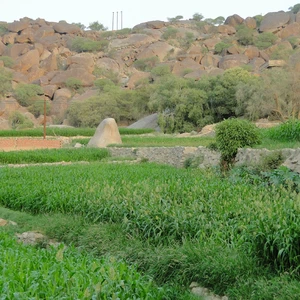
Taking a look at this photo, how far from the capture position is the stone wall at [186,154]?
1421 centimetres

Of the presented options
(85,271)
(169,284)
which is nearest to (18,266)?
(85,271)

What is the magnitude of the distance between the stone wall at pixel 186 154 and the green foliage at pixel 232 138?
0.43 metres

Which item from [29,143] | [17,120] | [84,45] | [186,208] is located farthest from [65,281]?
[84,45]

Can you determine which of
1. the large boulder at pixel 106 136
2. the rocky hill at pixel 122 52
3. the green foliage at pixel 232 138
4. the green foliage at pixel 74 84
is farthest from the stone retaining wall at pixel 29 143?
the green foliage at pixel 74 84

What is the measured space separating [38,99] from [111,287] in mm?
58471

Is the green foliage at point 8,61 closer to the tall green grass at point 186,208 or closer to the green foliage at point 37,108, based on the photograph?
the green foliage at point 37,108

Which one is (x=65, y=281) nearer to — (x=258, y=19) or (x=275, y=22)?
(x=275, y=22)

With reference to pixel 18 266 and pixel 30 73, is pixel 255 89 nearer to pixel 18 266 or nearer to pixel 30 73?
pixel 18 266

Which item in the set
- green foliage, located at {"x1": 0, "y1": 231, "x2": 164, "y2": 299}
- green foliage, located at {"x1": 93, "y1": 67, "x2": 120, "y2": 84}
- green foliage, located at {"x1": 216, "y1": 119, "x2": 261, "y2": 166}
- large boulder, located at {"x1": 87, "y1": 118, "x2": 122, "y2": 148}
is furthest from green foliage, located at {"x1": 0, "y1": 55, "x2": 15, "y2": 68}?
green foliage, located at {"x1": 0, "y1": 231, "x2": 164, "y2": 299}

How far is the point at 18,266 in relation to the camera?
582cm

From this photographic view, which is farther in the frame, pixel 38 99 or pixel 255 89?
pixel 38 99

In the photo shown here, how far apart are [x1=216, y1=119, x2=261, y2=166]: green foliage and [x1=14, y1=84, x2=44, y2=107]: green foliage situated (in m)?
48.2

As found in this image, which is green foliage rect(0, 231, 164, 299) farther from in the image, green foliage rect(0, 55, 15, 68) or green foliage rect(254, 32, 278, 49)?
green foliage rect(254, 32, 278, 49)

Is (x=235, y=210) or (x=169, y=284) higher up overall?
(x=235, y=210)
